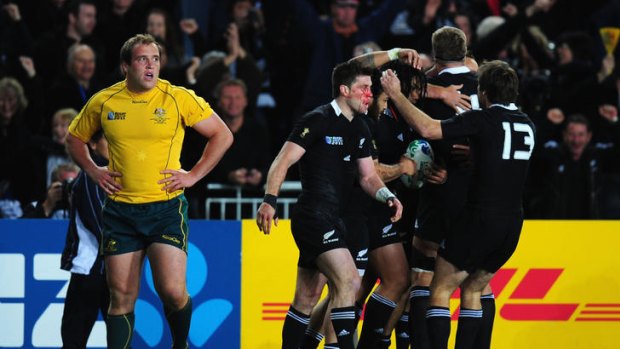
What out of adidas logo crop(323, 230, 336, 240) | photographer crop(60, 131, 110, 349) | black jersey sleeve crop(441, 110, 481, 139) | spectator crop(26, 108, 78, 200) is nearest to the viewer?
black jersey sleeve crop(441, 110, 481, 139)

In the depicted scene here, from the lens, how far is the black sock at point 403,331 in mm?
9844

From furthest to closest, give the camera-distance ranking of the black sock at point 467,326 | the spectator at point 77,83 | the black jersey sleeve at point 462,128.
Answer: the spectator at point 77,83 < the black sock at point 467,326 < the black jersey sleeve at point 462,128

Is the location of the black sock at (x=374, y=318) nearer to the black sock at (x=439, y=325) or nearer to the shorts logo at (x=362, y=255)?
the shorts logo at (x=362, y=255)

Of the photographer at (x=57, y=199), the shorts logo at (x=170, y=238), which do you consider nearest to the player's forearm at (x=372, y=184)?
the shorts logo at (x=170, y=238)

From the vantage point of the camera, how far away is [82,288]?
9.64m

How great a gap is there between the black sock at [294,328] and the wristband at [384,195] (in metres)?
1.05

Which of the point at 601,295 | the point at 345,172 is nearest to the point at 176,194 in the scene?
the point at 345,172

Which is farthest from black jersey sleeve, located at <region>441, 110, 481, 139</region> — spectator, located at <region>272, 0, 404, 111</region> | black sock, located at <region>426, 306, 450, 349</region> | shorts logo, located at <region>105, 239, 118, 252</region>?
spectator, located at <region>272, 0, 404, 111</region>

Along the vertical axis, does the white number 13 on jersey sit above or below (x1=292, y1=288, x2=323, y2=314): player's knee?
above

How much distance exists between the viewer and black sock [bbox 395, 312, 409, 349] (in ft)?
32.3

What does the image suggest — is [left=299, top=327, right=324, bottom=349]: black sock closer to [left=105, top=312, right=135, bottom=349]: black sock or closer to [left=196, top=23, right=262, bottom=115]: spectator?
[left=105, top=312, right=135, bottom=349]: black sock

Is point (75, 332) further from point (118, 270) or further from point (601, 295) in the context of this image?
point (601, 295)

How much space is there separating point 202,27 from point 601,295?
626 centimetres

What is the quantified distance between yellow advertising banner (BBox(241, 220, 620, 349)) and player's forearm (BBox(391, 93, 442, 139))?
208 cm
